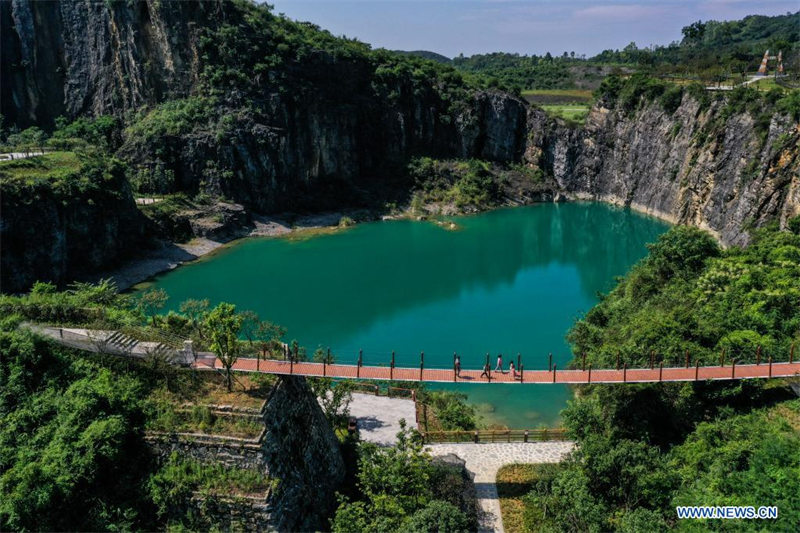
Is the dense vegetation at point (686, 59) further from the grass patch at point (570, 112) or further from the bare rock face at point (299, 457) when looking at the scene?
the bare rock face at point (299, 457)

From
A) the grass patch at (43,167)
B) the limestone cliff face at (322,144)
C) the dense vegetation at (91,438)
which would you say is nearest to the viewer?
the dense vegetation at (91,438)

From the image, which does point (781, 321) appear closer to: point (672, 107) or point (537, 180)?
point (672, 107)

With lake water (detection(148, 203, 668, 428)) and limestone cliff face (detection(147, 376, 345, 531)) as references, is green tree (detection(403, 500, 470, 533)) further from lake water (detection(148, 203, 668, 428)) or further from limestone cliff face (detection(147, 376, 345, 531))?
lake water (detection(148, 203, 668, 428))

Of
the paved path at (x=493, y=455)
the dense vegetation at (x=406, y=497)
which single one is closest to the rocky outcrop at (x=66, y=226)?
the dense vegetation at (x=406, y=497)

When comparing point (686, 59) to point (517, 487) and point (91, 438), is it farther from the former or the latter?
point (91, 438)

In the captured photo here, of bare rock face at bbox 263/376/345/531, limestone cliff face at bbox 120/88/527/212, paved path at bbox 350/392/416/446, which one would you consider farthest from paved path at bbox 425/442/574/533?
limestone cliff face at bbox 120/88/527/212

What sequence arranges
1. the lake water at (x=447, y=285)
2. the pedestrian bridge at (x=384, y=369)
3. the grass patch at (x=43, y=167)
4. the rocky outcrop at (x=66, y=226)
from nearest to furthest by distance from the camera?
the pedestrian bridge at (x=384, y=369) → the lake water at (x=447, y=285) → the rocky outcrop at (x=66, y=226) → the grass patch at (x=43, y=167)
